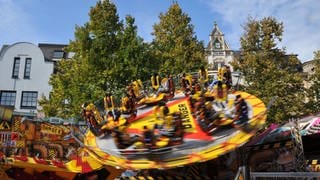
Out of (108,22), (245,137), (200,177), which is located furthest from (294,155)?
(108,22)

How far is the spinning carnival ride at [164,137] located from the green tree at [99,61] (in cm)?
1005

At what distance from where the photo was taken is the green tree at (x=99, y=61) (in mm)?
28172

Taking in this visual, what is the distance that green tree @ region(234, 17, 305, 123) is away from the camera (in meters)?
30.3

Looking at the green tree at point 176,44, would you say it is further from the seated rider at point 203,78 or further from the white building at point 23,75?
the white building at point 23,75

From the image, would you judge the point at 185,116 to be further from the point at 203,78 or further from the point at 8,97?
the point at 8,97

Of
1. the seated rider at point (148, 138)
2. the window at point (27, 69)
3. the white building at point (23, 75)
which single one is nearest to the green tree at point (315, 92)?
the seated rider at point (148, 138)

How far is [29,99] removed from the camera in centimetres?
4444

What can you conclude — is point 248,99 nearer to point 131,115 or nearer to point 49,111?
point 131,115

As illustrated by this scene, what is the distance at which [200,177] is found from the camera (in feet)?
56.4

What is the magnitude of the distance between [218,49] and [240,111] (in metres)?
47.8

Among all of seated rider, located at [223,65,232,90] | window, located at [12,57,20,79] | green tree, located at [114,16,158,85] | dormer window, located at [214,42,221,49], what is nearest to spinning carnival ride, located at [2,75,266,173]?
seated rider, located at [223,65,232,90]

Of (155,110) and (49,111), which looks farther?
(49,111)

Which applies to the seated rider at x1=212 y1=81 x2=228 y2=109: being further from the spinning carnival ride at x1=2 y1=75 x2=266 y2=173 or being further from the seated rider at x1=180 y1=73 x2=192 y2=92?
the seated rider at x1=180 y1=73 x2=192 y2=92

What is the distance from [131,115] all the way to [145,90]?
183cm
